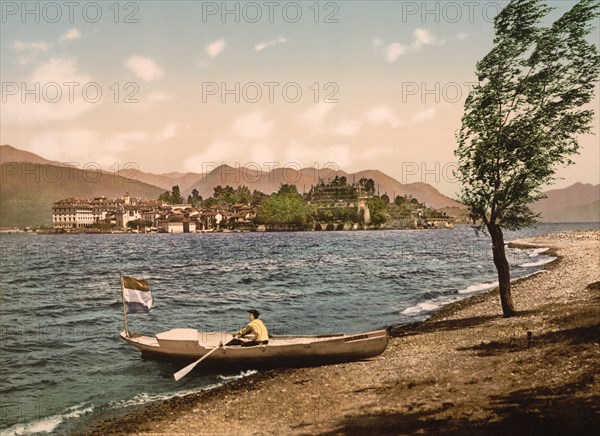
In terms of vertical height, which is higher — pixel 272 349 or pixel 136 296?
pixel 136 296

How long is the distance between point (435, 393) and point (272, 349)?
26.1ft

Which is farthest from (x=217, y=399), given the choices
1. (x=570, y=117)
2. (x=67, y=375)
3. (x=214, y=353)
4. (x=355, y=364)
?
(x=570, y=117)

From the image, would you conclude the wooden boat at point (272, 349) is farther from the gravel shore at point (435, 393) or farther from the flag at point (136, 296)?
the flag at point (136, 296)

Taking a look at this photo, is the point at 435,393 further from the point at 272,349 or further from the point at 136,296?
the point at 136,296

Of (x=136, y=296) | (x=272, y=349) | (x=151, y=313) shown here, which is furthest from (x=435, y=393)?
(x=151, y=313)

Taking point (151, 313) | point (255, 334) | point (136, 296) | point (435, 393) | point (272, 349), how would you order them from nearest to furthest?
point (435, 393), point (272, 349), point (255, 334), point (136, 296), point (151, 313)

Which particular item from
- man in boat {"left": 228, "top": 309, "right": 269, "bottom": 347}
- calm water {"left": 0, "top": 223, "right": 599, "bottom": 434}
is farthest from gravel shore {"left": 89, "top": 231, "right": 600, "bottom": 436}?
calm water {"left": 0, "top": 223, "right": 599, "bottom": 434}

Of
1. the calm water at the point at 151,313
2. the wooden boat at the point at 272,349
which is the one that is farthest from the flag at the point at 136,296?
the calm water at the point at 151,313

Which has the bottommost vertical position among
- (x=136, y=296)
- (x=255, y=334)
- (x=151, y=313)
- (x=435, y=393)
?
(x=151, y=313)

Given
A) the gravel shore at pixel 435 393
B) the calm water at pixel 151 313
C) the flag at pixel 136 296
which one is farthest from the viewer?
the flag at pixel 136 296

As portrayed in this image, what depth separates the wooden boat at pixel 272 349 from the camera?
66.6 feet

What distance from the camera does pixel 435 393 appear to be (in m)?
15.0

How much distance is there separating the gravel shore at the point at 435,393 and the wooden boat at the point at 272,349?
0.56 meters

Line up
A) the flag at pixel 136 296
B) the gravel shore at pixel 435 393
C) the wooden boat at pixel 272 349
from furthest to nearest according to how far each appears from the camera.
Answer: the flag at pixel 136 296
the wooden boat at pixel 272 349
the gravel shore at pixel 435 393
